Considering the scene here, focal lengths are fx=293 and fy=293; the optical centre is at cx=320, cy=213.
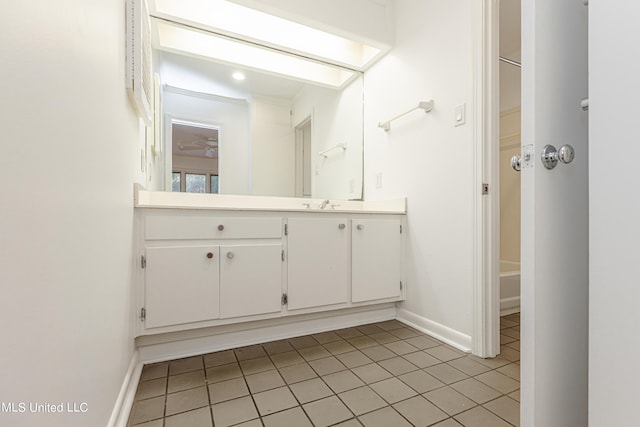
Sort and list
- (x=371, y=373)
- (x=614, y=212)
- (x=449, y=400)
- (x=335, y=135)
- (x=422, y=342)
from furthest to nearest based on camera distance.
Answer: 1. (x=335, y=135)
2. (x=422, y=342)
3. (x=371, y=373)
4. (x=449, y=400)
5. (x=614, y=212)

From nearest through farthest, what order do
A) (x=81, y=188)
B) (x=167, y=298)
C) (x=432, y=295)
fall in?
(x=81, y=188)
(x=167, y=298)
(x=432, y=295)

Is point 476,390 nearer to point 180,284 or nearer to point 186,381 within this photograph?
point 186,381

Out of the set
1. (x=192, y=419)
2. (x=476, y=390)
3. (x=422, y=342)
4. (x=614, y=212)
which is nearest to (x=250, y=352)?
(x=192, y=419)

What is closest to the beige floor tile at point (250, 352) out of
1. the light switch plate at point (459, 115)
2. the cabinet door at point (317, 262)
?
the cabinet door at point (317, 262)

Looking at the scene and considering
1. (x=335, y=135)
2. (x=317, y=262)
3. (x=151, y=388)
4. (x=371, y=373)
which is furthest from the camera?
(x=335, y=135)

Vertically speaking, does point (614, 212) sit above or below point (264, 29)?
below

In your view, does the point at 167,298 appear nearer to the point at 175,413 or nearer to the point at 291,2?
the point at 175,413

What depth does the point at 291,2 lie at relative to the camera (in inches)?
76.4

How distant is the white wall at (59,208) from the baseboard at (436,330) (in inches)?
65.1

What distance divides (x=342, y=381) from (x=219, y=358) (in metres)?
0.70

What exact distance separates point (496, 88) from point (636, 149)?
1230 mm

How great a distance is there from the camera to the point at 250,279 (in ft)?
5.54

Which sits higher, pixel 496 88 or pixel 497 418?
pixel 496 88

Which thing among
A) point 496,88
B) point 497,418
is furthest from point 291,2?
point 497,418
